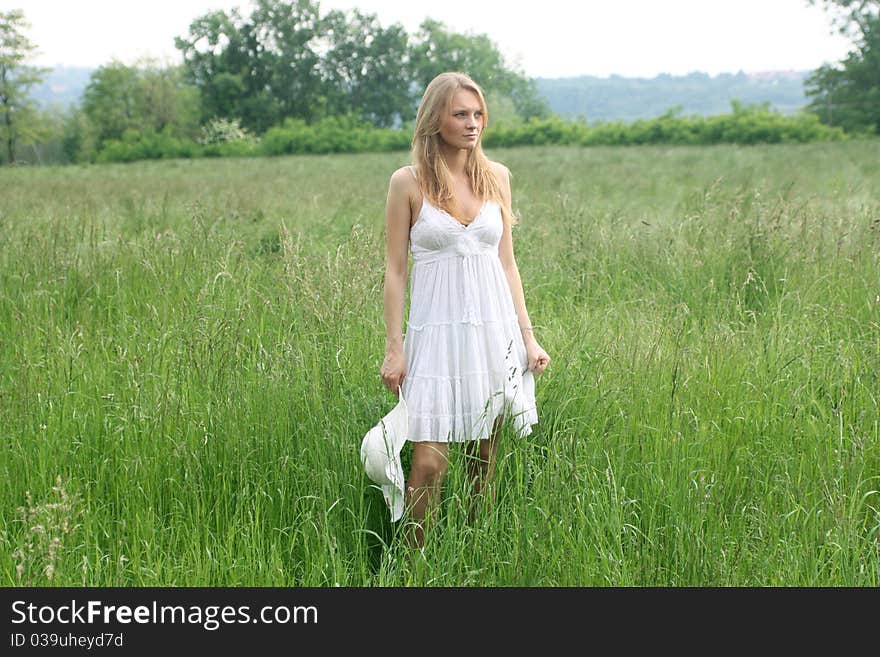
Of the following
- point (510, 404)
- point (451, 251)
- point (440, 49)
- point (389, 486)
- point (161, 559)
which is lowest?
point (161, 559)

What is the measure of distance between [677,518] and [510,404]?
0.71 meters

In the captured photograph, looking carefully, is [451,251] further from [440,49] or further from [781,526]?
[440,49]

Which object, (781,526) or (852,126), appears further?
(852,126)

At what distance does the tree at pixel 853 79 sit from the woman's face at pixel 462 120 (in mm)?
50175

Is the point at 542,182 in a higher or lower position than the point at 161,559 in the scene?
higher

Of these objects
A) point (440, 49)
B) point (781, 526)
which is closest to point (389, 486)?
point (781, 526)

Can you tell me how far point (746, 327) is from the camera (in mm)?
4965

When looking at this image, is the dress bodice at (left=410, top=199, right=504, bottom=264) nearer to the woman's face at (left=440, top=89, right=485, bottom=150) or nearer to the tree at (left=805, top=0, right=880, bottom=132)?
the woman's face at (left=440, top=89, right=485, bottom=150)

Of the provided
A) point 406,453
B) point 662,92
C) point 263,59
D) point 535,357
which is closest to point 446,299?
point 535,357

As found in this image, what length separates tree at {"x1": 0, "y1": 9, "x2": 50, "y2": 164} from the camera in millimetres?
50469

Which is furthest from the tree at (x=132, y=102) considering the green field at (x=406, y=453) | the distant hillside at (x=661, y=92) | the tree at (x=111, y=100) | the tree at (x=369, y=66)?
the distant hillside at (x=661, y=92)

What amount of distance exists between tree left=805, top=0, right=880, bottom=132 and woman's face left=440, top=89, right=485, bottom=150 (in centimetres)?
5018

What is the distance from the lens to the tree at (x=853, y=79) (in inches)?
1868

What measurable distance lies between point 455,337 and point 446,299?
0.14 m
